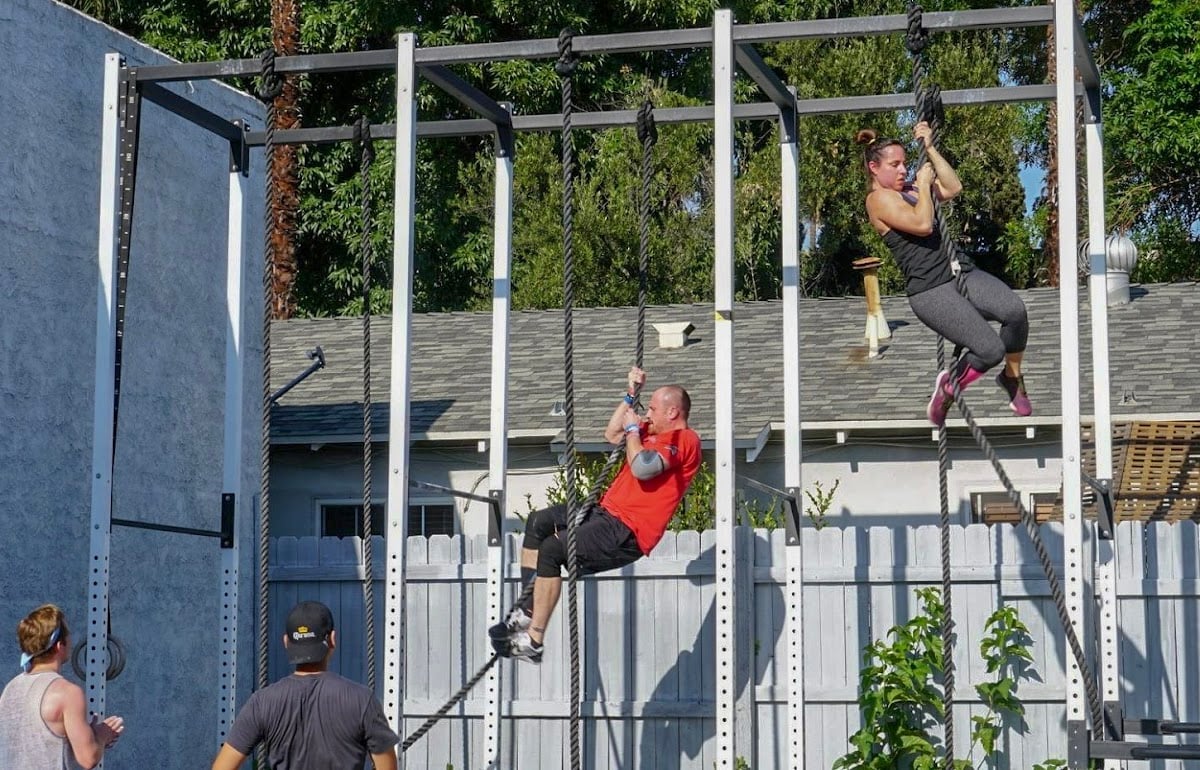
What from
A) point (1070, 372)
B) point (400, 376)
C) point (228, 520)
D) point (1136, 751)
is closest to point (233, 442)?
point (228, 520)

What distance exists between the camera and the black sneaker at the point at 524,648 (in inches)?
321

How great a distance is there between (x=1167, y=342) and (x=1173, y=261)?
10.0m

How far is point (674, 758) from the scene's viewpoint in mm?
9703

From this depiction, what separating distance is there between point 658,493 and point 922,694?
2.12 m

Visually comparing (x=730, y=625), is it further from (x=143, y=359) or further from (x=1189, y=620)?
(x=143, y=359)

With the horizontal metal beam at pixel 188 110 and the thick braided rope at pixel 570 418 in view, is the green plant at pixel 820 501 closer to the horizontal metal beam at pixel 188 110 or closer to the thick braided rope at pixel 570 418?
the horizontal metal beam at pixel 188 110

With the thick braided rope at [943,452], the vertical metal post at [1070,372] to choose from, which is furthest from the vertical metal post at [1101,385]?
the thick braided rope at [943,452]

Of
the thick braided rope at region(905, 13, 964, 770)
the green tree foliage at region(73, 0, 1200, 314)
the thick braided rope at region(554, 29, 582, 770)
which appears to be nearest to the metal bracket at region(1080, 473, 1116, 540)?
the thick braided rope at region(905, 13, 964, 770)

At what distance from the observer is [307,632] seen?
5852 mm

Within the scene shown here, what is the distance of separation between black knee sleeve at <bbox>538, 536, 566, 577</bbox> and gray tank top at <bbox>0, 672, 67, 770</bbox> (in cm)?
257

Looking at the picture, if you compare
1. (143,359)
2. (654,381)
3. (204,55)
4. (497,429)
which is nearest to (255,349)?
(143,359)

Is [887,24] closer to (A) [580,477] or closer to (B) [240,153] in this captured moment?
(B) [240,153]

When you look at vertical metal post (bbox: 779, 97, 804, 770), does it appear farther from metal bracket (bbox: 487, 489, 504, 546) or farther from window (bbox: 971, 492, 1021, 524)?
window (bbox: 971, 492, 1021, 524)

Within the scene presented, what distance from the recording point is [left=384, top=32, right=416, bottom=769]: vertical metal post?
7180 millimetres
